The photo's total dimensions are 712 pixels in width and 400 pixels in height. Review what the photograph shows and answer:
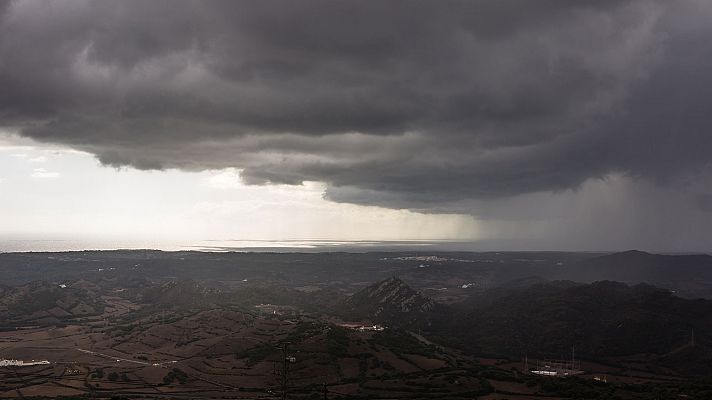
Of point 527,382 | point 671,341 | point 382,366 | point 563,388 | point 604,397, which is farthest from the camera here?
point 671,341

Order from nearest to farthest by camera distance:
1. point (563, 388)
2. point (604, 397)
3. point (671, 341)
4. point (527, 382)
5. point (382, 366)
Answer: point (604, 397), point (563, 388), point (527, 382), point (382, 366), point (671, 341)

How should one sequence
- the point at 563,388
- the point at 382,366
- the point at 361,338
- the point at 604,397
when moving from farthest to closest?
the point at 361,338 → the point at 382,366 → the point at 563,388 → the point at 604,397

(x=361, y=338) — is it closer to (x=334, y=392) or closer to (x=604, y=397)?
(x=334, y=392)

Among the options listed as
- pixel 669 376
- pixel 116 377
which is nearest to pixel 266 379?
pixel 116 377

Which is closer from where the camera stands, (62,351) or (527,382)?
(527,382)

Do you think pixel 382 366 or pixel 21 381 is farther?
pixel 382 366

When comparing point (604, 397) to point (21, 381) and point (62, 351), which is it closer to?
point (21, 381)

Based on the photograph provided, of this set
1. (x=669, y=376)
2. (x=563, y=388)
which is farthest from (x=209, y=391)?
(x=669, y=376)

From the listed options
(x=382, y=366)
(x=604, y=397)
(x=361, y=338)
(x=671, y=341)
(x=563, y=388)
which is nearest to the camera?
(x=604, y=397)
